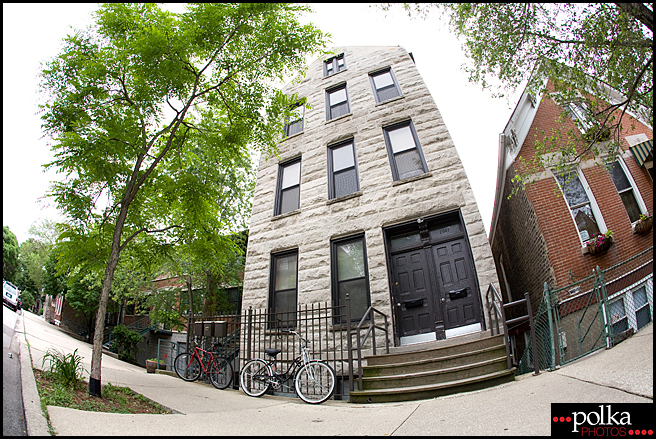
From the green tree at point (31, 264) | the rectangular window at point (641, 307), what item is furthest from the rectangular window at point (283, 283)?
the green tree at point (31, 264)

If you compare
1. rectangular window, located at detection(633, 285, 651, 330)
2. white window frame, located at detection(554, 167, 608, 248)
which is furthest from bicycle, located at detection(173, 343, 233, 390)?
rectangular window, located at detection(633, 285, 651, 330)

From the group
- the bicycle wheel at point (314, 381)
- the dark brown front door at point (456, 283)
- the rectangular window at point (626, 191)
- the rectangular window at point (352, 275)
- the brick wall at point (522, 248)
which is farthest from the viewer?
the brick wall at point (522, 248)

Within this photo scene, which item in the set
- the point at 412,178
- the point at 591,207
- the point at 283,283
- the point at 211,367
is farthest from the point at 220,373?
the point at 591,207

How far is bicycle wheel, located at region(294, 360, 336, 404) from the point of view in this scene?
228 inches

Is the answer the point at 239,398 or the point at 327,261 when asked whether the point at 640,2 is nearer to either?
the point at 327,261

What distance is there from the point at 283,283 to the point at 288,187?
3.21 meters

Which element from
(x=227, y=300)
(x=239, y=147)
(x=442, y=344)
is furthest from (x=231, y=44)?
(x=227, y=300)

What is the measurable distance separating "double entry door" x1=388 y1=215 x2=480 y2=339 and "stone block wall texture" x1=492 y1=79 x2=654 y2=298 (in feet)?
8.40

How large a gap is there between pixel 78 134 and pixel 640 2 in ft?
30.7

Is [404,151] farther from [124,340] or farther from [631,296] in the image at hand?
[124,340]

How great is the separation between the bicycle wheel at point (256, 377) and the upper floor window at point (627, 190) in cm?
964

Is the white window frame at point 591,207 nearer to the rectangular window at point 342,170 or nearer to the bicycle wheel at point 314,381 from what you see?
the rectangular window at point 342,170

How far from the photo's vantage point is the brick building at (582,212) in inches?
301

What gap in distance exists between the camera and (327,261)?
8727 millimetres
